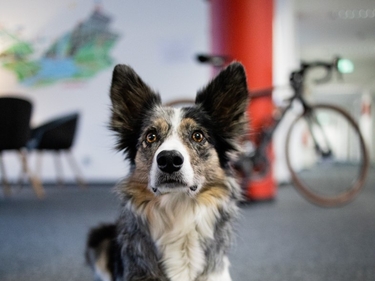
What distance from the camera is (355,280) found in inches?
67.0

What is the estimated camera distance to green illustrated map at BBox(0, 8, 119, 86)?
225 inches

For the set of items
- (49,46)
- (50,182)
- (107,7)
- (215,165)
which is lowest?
(50,182)

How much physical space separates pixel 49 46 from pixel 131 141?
16.0 ft

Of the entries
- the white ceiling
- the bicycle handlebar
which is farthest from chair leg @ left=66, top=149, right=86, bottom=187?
the white ceiling

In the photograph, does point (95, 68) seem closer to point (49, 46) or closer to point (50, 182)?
point (49, 46)

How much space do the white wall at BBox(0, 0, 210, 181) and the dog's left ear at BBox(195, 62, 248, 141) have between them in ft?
13.3

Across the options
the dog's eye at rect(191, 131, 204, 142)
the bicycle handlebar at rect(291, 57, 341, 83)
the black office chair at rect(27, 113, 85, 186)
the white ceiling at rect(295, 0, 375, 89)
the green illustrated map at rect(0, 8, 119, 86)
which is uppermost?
the white ceiling at rect(295, 0, 375, 89)

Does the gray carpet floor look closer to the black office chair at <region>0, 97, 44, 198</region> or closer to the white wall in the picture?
the black office chair at <region>0, 97, 44, 198</region>

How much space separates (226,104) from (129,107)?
40cm

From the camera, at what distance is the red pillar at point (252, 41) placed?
11.9ft

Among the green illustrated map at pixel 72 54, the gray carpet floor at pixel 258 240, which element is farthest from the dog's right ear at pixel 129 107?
the green illustrated map at pixel 72 54

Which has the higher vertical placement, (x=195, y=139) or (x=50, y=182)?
(x=195, y=139)

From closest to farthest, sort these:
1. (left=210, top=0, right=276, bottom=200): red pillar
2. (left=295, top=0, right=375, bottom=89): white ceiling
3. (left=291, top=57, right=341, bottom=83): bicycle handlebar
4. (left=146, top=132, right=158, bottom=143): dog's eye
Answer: (left=146, top=132, right=158, bottom=143): dog's eye → (left=291, top=57, right=341, bottom=83): bicycle handlebar → (left=210, top=0, right=276, bottom=200): red pillar → (left=295, top=0, right=375, bottom=89): white ceiling

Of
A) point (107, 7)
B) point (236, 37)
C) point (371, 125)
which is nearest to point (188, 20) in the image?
point (107, 7)
